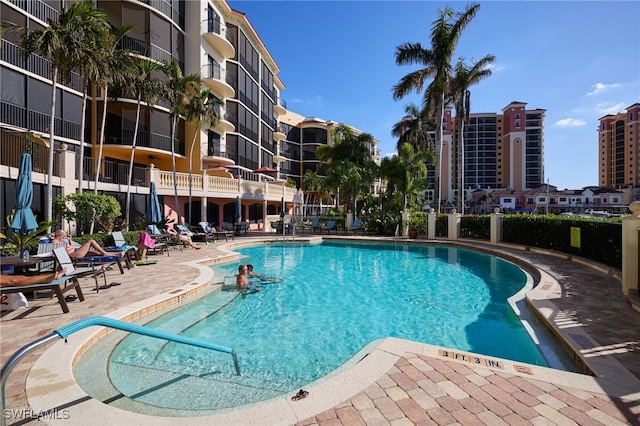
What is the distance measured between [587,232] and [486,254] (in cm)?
411

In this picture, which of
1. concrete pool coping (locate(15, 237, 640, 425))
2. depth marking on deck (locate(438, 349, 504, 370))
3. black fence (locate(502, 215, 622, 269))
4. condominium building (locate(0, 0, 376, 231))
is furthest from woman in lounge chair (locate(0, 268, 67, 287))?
black fence (locate(502, 215, 622, 269))

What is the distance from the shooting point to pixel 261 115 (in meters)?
35.4

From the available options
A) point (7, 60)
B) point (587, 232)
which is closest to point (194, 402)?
point (587, 232)

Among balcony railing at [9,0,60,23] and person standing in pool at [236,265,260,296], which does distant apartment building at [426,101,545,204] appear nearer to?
balcony railing at [9,0,60,23]

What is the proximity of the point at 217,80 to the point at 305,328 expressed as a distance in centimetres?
2323

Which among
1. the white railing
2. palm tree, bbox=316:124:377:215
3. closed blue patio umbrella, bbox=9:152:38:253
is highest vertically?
palm tree, bbox=316:124:377:215

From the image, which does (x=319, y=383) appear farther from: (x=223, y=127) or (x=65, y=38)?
(x=223, y=127)

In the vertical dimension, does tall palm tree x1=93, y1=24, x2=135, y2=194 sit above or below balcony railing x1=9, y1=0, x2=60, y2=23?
below

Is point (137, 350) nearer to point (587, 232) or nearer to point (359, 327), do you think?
point (359, 327)

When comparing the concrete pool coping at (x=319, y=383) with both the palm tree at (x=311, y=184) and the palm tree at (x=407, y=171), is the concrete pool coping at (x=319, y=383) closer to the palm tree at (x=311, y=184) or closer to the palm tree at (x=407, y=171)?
the palm tree at (x=407, y=171)

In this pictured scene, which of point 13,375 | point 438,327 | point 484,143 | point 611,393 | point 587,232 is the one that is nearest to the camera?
point 611,393

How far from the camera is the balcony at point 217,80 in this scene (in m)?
24.0

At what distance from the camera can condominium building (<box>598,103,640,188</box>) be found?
83.3 m

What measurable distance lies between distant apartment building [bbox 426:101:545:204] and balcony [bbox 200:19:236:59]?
3306 inches
